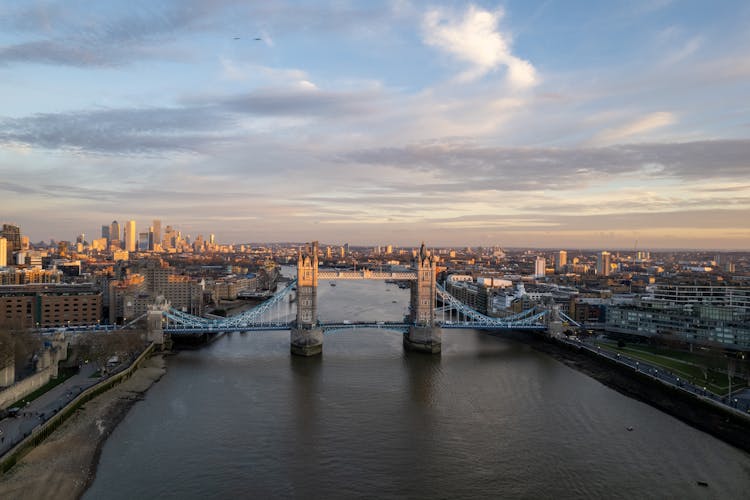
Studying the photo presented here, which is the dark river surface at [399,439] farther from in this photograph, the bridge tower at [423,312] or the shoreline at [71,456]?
the bridge tower at [423,312]

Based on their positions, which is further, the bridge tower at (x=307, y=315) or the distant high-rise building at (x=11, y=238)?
the distant high-rise building at (x=11, y=238)

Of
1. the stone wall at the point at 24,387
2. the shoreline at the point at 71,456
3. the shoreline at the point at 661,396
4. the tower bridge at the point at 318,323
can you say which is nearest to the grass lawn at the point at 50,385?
the stone wall at the point at 24,387

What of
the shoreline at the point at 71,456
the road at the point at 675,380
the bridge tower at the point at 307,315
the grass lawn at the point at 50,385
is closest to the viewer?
the shoreline at the point at 71,456

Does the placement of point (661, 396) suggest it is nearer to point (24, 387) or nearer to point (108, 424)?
point (108, 424)

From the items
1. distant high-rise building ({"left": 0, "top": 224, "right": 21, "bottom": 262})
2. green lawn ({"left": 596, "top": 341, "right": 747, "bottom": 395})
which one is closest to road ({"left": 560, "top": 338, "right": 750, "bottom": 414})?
green lawn ({"left": 596, "top": 341, "right": 747, "bottom": 395})

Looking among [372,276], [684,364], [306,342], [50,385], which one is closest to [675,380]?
[684,364]

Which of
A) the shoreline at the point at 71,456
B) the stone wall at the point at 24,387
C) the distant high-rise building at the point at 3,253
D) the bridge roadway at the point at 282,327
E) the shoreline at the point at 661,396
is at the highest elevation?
the distant high-rise building at the point at 3,253
